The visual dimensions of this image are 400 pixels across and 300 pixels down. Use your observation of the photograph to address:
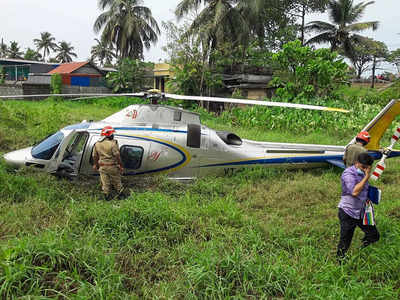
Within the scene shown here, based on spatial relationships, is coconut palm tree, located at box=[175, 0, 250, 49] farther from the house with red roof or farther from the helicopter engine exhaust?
the helicopter engine exhaust

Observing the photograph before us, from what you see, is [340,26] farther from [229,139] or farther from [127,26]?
[229,139]

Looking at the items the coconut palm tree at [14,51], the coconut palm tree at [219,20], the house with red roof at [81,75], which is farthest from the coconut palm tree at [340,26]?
the coconut palm tree at [14,51]

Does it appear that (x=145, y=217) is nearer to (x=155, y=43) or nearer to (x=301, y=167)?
(x=301, y=167)

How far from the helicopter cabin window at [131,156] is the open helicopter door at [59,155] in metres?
1.16

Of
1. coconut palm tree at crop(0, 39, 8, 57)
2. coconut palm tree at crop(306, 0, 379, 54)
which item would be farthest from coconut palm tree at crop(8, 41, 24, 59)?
coconut palm tree at crop(306, 0, 379, 54)

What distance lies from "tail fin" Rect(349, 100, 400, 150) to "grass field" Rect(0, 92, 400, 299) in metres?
1.03

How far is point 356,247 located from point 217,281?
7.38ft

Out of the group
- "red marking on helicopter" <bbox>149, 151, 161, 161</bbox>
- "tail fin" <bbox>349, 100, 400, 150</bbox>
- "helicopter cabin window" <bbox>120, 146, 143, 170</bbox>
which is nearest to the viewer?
"tail fin" <bbox>349, 100, 400, 150</bbox>

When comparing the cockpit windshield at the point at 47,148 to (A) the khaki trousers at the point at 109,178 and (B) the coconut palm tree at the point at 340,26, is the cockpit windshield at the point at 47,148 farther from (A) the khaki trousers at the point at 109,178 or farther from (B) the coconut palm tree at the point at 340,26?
(B) the coconut palm tree at the point at 340,26

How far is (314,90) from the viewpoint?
57.4 feet

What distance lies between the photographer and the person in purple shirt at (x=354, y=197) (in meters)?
3.84

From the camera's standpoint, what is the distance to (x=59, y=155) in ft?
22.0

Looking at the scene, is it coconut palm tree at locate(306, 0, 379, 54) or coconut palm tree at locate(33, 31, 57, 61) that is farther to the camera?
coconut palm tree at locate(33, 31, 57, 61)

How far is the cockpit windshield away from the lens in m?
6.86
